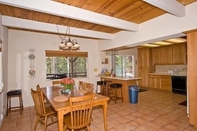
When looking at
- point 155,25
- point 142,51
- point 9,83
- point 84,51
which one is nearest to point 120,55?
point 142,51

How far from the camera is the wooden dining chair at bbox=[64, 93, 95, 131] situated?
74.6 inches

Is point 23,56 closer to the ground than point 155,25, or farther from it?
closer to the ground

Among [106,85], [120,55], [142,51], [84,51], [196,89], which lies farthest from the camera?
[142,51]

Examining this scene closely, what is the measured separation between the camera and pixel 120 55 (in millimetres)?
6684

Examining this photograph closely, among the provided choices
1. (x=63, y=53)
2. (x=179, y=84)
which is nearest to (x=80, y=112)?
(x=63, y=53)

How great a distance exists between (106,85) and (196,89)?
301 cm

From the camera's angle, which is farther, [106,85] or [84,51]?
[84,51]

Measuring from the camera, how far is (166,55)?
20.6 feet

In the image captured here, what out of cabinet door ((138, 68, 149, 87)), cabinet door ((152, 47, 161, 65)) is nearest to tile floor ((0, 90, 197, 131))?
cabinet door ((138, 68, 149, 87))

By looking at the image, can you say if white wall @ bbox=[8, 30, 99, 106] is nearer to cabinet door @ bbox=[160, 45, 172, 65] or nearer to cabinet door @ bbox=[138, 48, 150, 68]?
cabinet door @ bbox=[138, 48, 150, 68]

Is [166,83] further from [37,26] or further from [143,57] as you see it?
[37,26]

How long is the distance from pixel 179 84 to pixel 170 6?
436cm

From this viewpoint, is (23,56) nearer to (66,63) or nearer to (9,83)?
(9,83)

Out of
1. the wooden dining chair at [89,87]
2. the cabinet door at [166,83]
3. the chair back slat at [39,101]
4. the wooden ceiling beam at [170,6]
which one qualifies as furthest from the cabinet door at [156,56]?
the chair back slat at [39,101]
